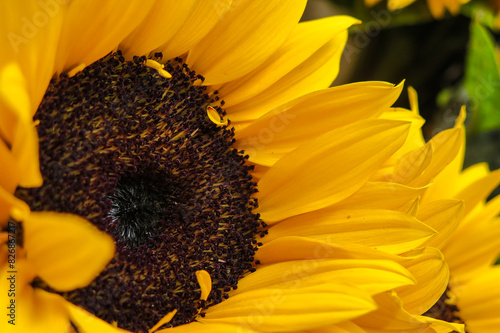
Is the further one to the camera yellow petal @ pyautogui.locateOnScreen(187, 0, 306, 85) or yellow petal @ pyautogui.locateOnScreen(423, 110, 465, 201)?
yellow petal @ pyautogui.locateOnScreen(423, 110, 465, 201)

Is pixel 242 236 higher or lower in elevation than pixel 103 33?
lower

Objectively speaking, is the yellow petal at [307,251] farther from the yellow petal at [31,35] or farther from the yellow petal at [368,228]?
the yellow petal at [31,35]

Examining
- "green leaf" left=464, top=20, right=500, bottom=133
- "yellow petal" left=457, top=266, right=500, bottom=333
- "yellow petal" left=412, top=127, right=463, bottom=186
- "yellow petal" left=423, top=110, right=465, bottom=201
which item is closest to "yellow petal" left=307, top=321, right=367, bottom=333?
"yellow petal" left=412, top=127, right=463, bottom=186

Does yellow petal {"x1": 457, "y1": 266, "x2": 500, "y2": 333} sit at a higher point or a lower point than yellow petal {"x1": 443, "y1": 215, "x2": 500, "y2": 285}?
lower

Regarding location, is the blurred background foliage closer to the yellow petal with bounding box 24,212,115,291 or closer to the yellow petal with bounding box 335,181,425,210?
the yellow petal with bounding box 335,181,425,210

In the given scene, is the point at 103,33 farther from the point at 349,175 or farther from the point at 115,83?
the point at 349,175

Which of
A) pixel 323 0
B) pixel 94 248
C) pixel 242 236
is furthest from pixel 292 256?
pixel 323 0

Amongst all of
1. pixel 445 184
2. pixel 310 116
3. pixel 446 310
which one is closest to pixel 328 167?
pixel 310 116
